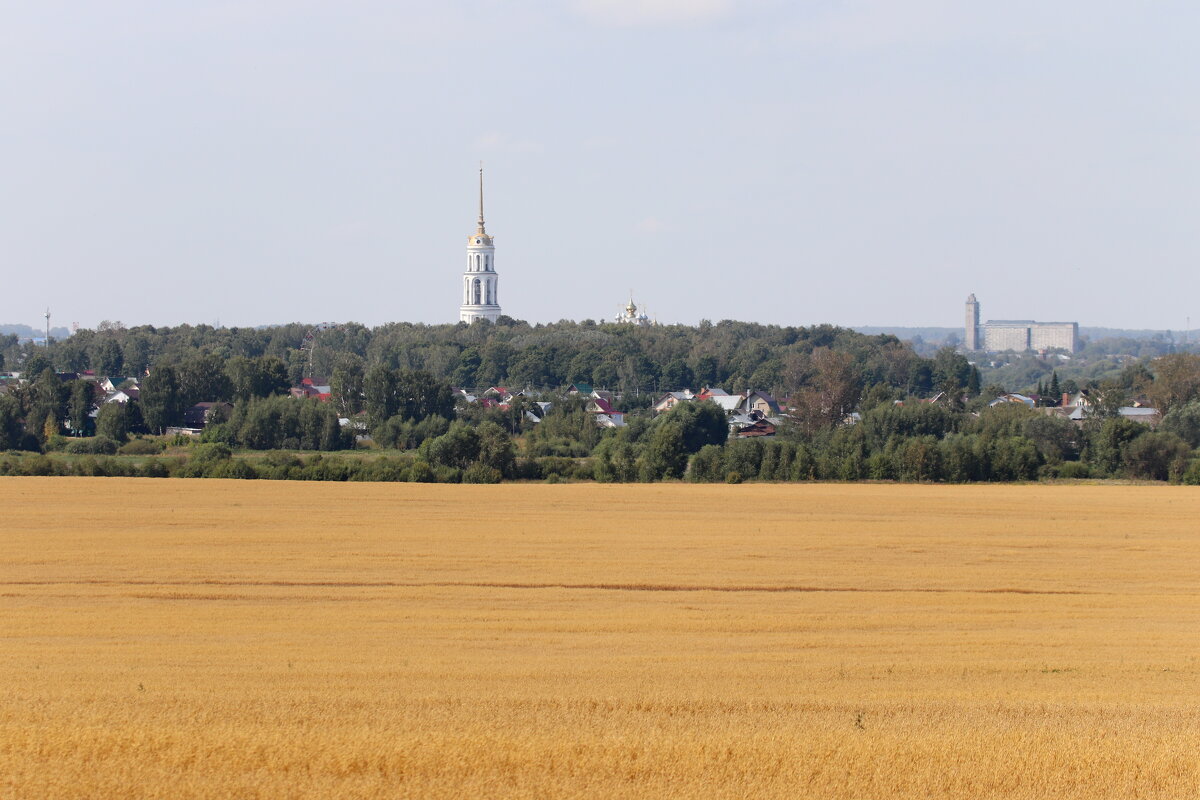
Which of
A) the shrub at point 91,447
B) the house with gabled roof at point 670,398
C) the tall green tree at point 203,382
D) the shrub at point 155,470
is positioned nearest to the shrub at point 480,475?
the shrub at point 155,470

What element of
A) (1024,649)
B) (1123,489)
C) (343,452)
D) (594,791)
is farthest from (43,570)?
(343,452)

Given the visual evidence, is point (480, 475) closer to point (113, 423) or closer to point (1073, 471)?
point (1073, 471)

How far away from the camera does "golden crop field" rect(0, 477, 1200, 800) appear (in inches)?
401

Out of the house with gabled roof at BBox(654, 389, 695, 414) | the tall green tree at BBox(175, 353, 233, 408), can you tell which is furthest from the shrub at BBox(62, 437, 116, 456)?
the house with gabled roof at BBox(654, 389, 695, 414)

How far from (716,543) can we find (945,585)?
5.71 metres

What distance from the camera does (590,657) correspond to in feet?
47.0

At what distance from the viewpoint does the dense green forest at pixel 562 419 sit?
43312 mm

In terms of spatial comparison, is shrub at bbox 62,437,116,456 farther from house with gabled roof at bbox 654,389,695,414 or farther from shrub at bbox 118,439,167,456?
house with gabled roof at bbox 654,389,695,414

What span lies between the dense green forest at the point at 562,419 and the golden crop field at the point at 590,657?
15132 mm

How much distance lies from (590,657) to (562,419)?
156ft

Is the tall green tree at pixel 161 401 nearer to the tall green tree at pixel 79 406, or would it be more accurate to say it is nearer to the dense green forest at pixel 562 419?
the dense green forest at pixel 562 419

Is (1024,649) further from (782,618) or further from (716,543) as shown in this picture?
(716,543)

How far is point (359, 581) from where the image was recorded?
19.4 meters

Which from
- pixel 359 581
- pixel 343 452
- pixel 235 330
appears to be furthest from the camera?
pixel 235 330
